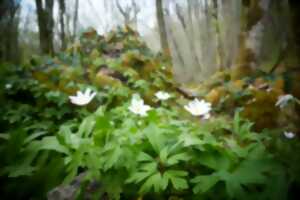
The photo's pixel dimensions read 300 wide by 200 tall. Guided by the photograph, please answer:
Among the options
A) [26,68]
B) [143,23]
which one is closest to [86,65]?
[26,68]

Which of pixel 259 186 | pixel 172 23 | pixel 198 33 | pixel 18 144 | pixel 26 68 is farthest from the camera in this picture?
pixel 172 23

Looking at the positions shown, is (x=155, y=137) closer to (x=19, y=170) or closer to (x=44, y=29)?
(x=19, y=170)

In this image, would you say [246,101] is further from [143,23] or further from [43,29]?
[143,23]

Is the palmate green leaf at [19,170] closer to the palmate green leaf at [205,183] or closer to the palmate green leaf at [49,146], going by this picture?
the palmate green leaf at [49,146]

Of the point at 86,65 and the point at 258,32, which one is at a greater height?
the point at 258,32

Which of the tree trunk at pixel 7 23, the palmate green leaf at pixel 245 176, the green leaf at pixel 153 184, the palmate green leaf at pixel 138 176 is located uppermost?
the tree trunk at pixel 7 23

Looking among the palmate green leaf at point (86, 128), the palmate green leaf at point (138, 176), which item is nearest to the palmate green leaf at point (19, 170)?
the palmate green leaf at point (86, 128)

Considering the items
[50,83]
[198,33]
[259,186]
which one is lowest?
[259,186]
